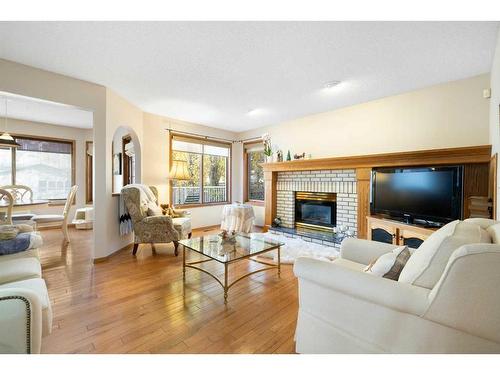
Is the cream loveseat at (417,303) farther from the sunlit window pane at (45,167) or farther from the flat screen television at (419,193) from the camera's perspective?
the sunlit window pane at (45,167)

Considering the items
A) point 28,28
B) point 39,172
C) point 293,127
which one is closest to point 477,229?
point 28,28

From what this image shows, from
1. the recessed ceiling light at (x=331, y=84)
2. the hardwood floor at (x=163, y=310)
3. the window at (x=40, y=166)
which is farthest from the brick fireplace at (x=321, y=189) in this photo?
the window at (x=40, y=166)

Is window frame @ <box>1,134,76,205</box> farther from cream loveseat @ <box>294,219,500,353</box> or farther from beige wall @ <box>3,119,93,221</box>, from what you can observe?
cream loveseat @ <box>294,219,500,353</box>

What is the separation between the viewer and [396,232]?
2955 mm

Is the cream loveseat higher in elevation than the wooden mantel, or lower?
lower

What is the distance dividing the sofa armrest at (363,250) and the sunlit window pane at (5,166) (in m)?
6.50

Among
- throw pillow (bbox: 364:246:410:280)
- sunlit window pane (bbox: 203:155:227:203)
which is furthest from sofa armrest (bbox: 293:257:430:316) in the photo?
sunlit window pane (bbox: 203:155:227:203)

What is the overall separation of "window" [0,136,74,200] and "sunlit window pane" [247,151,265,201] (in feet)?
14.3

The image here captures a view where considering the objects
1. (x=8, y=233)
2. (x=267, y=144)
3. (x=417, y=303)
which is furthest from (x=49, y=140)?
(x=417, y=303)

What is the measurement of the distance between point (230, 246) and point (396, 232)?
2.15 meters

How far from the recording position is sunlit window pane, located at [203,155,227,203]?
5.44m

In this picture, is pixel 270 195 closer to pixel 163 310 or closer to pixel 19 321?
pixel 163 310
